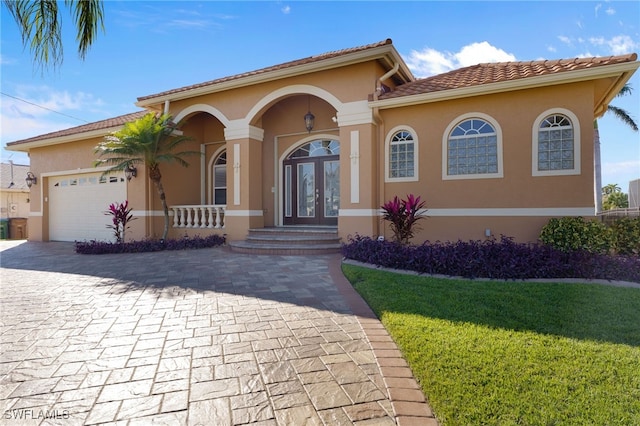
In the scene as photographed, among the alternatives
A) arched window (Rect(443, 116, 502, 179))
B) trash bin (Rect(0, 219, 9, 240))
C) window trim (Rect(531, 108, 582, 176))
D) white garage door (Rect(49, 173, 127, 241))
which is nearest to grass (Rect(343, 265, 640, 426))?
window trim (Rect(531, 108, 582, 176))

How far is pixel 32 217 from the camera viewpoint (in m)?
14.6

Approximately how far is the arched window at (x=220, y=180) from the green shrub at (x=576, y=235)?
34.4 feet

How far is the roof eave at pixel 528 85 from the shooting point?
681cm

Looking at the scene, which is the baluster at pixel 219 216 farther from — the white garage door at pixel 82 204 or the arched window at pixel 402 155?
the arched window at pixel 402 155

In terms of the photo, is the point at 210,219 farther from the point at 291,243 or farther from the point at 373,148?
the point at 373,148

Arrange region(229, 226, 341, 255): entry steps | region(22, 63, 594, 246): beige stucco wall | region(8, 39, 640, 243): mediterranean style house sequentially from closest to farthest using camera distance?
region(8, 39, 640, 243): mediterranean style house → region(22, 63, 594, 246): beige stucco wall → region(229, 226, 341, 255): entry steps

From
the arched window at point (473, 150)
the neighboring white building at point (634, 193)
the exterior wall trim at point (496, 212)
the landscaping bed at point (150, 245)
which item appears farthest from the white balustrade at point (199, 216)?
the neighboring white building at point (634, 193)

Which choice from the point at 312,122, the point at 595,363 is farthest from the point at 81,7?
the point at 312,122

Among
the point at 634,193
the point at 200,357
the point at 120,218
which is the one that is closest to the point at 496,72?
the point at 200,357

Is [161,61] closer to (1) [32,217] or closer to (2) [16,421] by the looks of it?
(1) [32,217]

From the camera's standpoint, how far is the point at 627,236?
6281mm

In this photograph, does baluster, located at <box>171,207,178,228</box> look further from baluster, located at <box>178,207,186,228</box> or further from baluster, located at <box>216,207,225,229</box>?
baluster, located at <box>216,207,225,229</box>

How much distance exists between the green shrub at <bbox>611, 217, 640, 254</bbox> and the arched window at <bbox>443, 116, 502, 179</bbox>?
251 cm

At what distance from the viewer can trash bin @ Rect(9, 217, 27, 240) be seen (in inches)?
739
